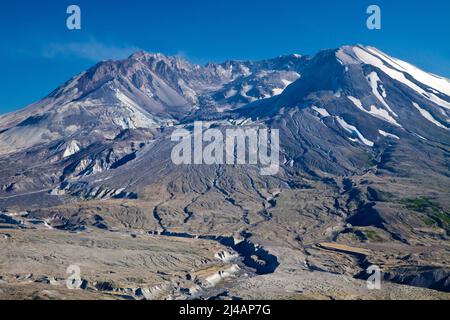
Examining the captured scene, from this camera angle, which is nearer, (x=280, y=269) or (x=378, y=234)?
(x=280, y=269)

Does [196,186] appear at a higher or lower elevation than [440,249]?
higher

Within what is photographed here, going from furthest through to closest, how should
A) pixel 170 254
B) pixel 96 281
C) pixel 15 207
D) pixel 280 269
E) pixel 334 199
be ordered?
pixel 15 207
pixel 334 199
pixel 170 254
pixel 280 269
pixel 96 281

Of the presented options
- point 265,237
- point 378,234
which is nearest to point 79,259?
point 265,237

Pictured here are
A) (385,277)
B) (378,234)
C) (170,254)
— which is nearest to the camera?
(385,277)

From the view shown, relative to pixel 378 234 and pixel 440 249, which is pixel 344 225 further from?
pixel 440 249

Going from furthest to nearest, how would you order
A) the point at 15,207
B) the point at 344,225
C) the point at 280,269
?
the point at 15,207
the point at 344,225
the point at 280,269

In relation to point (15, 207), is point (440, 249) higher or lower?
lower

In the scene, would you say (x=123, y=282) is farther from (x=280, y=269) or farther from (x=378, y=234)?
(x=378, y=234)

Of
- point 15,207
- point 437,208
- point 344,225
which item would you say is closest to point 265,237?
point 344,225

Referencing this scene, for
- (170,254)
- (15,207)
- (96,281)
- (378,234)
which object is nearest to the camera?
(96,281)
